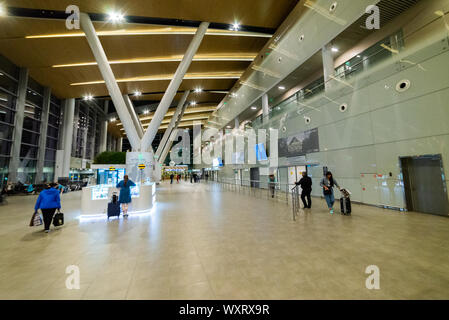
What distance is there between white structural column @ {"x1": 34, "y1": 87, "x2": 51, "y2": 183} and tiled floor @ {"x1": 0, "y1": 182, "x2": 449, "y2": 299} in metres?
17.6

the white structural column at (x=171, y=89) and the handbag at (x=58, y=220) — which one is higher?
the white structural column at (x=171, y=89)

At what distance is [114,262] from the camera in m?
2.91

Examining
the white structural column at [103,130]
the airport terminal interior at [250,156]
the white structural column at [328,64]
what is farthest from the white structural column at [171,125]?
the white structural column at [328,64]

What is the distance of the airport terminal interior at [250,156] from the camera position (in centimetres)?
250

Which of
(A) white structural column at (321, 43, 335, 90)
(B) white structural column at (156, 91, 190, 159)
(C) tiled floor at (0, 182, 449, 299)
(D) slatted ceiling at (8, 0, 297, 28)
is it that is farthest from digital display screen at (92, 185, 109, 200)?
(B) white structural column at (156, 91, 190, 159)

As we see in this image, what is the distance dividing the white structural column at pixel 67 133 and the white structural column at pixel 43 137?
103 inches

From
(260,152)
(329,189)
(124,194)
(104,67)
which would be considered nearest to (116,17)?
(104,67)

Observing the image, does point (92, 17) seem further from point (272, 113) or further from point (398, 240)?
point (398, 240)

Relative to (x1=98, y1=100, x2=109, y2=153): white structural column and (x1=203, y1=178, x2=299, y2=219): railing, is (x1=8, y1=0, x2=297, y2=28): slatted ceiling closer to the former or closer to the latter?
(x1=203, y1=178, x2=299, y2=219): railing

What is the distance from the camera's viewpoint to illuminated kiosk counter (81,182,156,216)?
649 cm

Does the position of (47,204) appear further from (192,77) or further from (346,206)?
(192,77)

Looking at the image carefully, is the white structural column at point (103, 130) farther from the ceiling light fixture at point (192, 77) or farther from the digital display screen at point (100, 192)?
the digital display screen at point (100, 192)

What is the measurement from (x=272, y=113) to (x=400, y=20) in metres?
8.39
